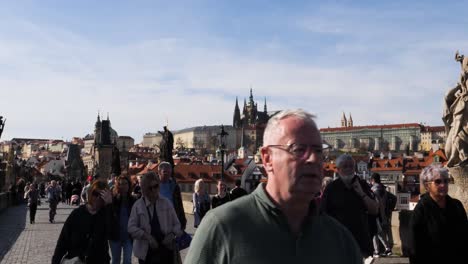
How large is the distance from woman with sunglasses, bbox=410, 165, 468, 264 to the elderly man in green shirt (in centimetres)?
265

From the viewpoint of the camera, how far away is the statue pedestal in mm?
9705

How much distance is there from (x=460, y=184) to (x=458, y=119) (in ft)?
3.17

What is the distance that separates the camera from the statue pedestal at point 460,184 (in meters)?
9.70

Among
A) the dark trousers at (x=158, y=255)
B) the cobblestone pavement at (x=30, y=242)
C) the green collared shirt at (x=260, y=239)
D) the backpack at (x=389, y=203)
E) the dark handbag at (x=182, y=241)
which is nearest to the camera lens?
the green collared shirt at (x=260, y=239)

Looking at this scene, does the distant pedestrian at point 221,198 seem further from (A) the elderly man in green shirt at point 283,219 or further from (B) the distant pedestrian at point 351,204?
(A) the elderly man in green shirt at point 283,219

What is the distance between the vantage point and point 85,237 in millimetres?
6289

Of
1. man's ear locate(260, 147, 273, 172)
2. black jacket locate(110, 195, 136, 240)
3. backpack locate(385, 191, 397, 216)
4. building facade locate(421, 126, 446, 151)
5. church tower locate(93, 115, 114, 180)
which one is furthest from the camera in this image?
building facade locate(421, 126, 446, 151)

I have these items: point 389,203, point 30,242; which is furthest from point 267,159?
point 30,242

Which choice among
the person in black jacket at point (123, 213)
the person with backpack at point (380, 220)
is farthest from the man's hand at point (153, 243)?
the person with backpack at point (380, 220)

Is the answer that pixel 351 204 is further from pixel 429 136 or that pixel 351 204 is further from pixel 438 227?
pixel 429 136

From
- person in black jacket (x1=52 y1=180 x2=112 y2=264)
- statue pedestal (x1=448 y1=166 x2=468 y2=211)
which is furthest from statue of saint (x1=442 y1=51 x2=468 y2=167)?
person in black jacket (x1=52 y1=180 x2=112 y2=264)

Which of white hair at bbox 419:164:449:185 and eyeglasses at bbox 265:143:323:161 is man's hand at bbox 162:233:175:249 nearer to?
white hair at bbox 419:164:449:185

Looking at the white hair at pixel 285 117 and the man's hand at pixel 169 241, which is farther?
the man's hand at pixel 169 241

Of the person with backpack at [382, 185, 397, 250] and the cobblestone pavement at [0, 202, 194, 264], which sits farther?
the cobblestone pavement at [0, 202, 194, 264]
